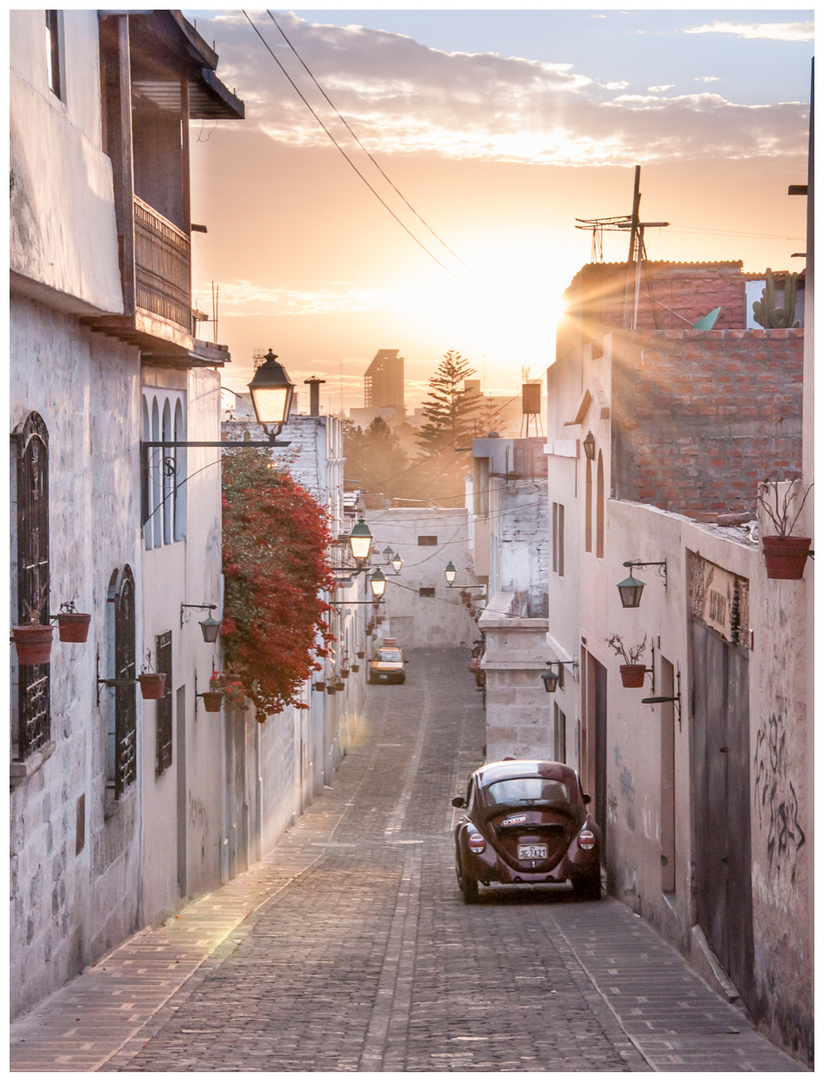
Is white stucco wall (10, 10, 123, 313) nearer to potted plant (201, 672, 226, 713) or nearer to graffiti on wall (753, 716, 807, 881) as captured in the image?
graffiti on wall (753, 716, 807, 881)

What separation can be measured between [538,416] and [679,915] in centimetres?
3471

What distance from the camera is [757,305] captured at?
20.3 m

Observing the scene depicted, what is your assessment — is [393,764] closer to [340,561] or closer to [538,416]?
[340,561]

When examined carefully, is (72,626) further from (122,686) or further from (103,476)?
(122,686)

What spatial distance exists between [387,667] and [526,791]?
3986 centimetres

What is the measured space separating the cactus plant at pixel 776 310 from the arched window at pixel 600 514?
334 cm

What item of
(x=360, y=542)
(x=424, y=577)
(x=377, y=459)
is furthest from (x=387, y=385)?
(x=360, y=542)

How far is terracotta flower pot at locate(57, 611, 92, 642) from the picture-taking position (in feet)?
27.5

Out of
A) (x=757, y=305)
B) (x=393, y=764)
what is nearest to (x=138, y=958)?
(x=757, y=305)

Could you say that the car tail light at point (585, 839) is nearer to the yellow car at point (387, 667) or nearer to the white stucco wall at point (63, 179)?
the white stucco wall at point (63, 179)

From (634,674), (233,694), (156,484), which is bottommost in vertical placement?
(233,694)

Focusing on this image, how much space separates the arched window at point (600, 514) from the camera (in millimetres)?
18875

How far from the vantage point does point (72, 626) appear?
8430 mm

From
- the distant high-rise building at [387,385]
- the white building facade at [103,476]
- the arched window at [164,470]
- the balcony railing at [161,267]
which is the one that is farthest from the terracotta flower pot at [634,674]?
the distant high-rise building at [387,385]
